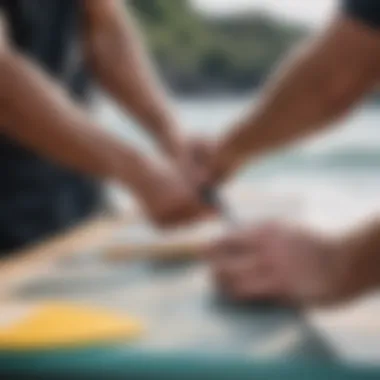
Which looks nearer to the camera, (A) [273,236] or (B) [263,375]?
(B) [263,375]

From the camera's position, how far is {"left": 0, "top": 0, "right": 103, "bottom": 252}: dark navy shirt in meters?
0.97

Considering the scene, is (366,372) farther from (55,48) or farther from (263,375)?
(55,48)

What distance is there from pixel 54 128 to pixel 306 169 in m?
0.82

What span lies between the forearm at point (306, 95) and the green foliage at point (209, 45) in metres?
0.73

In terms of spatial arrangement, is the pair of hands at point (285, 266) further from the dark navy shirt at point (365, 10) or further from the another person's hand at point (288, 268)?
the dark navy shirt at point (365, 10)

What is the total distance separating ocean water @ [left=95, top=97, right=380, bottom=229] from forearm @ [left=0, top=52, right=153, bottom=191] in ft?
0.14

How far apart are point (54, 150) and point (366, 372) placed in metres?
0.49

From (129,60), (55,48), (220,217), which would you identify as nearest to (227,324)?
(220,217)

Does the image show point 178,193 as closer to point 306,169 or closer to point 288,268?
point 288,268

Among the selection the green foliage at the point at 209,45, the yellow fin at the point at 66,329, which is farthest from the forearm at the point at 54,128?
the green foliage at the point at 209,45

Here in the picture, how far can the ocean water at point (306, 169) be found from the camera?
1101 millimetres

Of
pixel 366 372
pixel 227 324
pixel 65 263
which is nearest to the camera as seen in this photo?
pixel 366 372

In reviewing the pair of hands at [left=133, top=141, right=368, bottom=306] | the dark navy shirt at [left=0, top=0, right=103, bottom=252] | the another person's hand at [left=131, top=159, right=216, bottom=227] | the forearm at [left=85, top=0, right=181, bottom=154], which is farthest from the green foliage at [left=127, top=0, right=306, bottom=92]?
the pair of hands at [left=133, top=141, right=368, bottom=306]

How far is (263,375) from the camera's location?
1.58 ft
